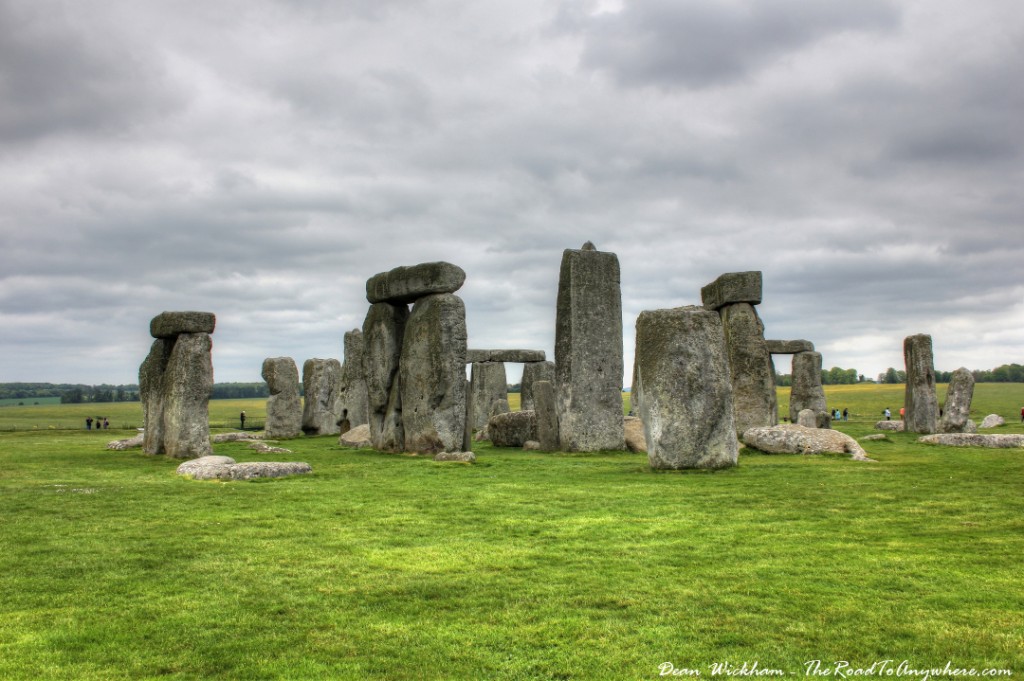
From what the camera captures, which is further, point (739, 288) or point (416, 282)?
point (739, 288)

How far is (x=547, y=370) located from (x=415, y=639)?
2298 centimetres

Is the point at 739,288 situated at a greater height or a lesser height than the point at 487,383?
greater

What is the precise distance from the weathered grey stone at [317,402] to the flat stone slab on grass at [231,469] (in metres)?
13.8

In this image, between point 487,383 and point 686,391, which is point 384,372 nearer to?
point 686,391

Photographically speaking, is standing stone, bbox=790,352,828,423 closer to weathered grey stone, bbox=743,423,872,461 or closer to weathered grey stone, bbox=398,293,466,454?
weathered grey stone, bbox=743,423,872,461

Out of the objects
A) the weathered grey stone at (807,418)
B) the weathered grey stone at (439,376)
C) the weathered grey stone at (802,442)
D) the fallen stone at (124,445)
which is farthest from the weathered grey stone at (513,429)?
the weathered grey stone at (807,418)

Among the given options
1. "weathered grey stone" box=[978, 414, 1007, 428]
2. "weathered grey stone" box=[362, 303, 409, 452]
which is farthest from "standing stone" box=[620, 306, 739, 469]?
"weathered grey stone" box=[978, 414, 1007, 428]

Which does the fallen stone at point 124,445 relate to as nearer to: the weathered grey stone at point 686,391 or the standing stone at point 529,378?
the weathered grey stone at point 686,391

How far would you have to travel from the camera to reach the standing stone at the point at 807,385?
89.8 ft

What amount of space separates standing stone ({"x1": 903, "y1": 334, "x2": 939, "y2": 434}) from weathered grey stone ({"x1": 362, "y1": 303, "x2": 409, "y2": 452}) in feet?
47.9

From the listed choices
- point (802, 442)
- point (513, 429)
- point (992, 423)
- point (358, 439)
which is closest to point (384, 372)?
point (358, 439)

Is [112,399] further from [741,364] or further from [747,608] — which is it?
[747,608]

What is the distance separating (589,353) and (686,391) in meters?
5.19

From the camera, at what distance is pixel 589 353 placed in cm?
1595
